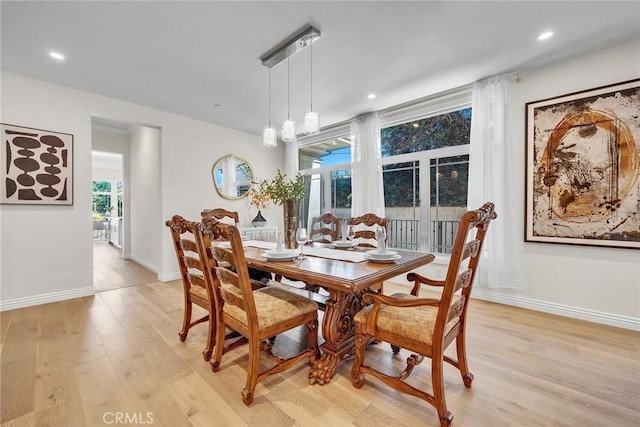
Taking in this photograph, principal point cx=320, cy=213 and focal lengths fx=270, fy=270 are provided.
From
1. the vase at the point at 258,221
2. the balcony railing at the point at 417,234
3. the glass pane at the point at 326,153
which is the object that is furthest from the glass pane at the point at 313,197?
the balcony railing at the point at 417,234

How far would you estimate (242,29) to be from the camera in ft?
7.29

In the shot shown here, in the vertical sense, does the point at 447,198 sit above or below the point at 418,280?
above

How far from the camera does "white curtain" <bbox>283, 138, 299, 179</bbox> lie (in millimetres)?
5469

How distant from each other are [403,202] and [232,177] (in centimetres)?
305

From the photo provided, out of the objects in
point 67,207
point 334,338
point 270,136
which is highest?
point 270,136

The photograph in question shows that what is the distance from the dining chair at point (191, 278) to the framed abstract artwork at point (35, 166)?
225 centimetres

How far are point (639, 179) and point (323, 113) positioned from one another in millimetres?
3533

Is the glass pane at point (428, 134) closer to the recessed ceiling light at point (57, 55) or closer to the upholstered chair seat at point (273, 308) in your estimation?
the upholstered chair seat at point (273, 308)

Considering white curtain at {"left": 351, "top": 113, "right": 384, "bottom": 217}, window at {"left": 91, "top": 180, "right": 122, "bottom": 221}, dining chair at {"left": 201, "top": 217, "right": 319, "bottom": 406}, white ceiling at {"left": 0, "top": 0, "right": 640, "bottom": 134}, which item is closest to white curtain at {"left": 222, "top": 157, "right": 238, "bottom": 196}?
white ceiling at {"left": 0, "top": 0, "right": 640, "bottom": 134}

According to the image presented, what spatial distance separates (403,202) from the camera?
4.07m

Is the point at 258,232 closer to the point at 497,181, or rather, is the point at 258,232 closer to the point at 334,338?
the point at 334,338

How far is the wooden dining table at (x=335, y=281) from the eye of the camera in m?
1.55

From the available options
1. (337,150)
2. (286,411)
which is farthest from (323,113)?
(286,411)

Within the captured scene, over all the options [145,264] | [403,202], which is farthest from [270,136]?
[145,264]
